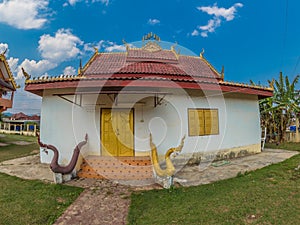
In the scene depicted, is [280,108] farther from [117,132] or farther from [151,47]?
[117,132]

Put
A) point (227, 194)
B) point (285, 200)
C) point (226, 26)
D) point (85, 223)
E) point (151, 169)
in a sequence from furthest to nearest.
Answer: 1. point (226, 26)
2. point (151, 169)
3. point (227, 194)
4. point (285, 200)
5. point (85, 223)

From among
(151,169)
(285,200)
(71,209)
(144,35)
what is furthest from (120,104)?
(144,35)

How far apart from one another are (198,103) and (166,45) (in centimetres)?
551

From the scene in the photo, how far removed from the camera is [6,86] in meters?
14.6

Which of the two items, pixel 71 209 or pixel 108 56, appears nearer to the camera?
pixel 71 209

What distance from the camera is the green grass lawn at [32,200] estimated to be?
12.0 feet

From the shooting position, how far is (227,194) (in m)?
4.37

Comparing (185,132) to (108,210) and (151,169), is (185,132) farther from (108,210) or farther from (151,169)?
(108,210)

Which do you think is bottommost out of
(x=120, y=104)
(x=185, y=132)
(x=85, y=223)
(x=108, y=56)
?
(x=85, y=223)

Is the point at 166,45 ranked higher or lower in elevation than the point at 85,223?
higher

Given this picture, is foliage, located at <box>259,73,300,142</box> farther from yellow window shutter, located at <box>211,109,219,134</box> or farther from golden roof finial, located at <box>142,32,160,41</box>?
golden roof finial, located at <box>142,32,160,41</box>

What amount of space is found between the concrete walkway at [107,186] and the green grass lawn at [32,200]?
243mm

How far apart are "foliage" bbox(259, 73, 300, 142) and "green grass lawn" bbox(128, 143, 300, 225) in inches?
333

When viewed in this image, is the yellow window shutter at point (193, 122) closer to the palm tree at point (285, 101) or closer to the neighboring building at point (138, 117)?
the neighboring building at point (138, 117)
